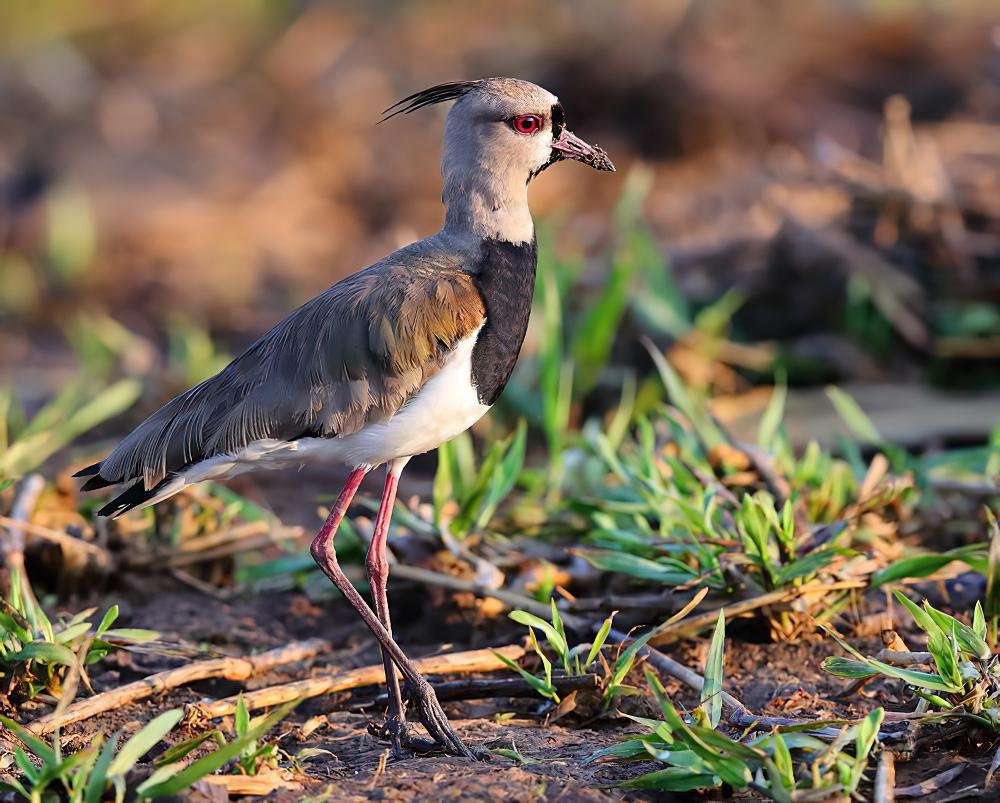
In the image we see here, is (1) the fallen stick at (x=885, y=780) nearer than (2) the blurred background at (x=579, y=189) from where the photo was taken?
Yes

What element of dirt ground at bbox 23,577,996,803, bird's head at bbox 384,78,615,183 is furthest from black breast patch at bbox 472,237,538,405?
dirt ground at bbox 23,577,996,803

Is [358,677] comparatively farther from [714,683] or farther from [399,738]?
[714,683]

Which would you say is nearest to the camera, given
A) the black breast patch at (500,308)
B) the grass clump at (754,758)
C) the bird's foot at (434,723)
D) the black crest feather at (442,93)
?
the grass clump at (754,758)

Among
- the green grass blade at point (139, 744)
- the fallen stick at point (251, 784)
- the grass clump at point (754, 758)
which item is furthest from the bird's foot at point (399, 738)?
the green grass blade at point (139, 744)

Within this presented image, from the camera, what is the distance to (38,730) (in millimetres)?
2949

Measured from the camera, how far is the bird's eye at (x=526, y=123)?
11.6 feet

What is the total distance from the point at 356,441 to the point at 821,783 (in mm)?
1428

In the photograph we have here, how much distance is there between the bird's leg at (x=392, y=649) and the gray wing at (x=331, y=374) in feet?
0.78

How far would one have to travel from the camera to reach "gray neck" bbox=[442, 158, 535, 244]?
3.49 meters

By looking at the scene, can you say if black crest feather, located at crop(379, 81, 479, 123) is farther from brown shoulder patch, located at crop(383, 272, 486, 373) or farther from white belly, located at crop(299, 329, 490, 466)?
white belly, located at crop(299, 329, 490, 466)

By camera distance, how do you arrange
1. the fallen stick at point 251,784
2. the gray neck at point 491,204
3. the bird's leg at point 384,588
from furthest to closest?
1. the gray neck at point 491,204
2. the bird's leg at point 384,588
3. the fallen stick at point 251,784

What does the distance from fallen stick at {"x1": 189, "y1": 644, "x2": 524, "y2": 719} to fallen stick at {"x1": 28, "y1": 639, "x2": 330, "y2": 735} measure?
0.15 meters

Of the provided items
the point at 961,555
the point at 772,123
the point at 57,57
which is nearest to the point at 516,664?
the point at 961,555

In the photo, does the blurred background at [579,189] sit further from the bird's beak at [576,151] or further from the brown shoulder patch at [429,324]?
the brown shoulder patch at [429,324]
